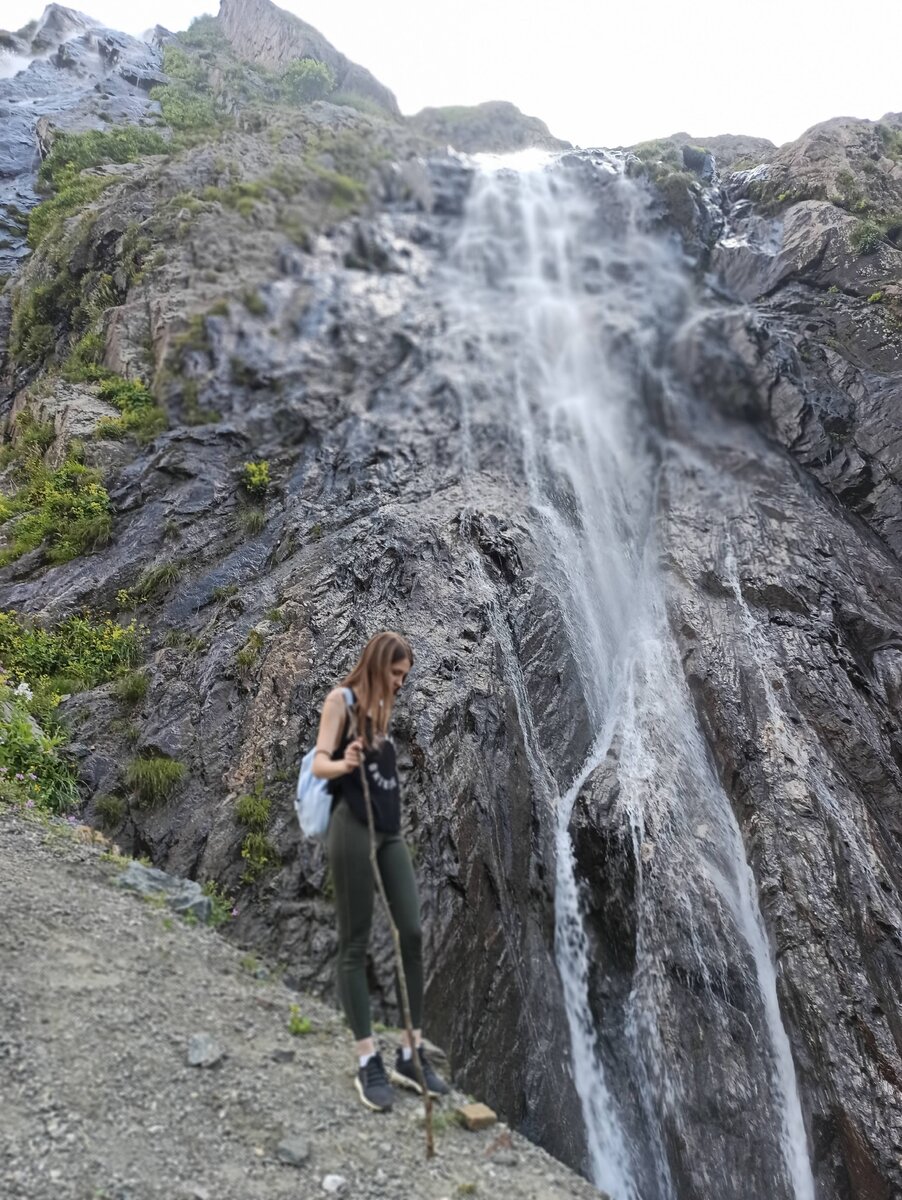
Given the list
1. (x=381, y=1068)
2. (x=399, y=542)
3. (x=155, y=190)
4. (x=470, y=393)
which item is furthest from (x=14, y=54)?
(x=381, y=1068)

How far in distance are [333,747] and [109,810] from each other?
15.5ft

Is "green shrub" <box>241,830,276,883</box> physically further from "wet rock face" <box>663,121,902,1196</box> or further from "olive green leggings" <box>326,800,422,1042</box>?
"wet rock face" <box>663,121,902,1196</box>

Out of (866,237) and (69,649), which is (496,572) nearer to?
(69,649)

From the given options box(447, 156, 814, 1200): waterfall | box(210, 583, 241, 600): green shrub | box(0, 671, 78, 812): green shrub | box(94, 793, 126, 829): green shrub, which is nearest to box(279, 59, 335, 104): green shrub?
box(447, 156, 814, 1200): waterfall

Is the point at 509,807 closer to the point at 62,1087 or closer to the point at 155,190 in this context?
the point at 62,1087

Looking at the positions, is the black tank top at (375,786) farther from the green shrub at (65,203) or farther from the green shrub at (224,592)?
the green shrub at (65,203)

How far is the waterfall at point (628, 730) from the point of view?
6.90 meters

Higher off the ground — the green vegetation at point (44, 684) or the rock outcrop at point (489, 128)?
the rock outcrop at point (489, 128)

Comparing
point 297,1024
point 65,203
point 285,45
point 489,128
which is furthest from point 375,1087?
point 285,45

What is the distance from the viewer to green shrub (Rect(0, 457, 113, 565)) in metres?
10.7

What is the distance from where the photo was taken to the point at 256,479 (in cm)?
1194

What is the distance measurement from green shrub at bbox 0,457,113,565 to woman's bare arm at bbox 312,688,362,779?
8.41 meters

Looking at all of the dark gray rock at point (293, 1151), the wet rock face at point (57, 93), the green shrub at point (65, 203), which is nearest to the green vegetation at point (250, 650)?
the dark gray rock at point (293, 1151)

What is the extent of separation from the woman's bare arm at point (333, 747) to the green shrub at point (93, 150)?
26015 millimetres
